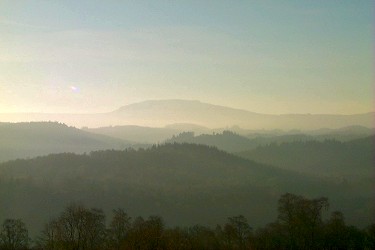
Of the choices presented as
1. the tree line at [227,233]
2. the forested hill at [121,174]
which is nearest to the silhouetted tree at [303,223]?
the tree line at [227,233]

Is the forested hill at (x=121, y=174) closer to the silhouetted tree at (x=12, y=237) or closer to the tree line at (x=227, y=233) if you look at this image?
the silhouetted tree at (x=12, y=237)

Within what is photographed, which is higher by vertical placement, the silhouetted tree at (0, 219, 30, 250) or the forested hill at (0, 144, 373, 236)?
the silhouetted tree at (0, 219, 30, 250)

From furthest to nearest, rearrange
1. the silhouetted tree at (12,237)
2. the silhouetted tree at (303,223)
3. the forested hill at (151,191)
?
the forested hill at (151,191) → the silhouetted tree at (303,223) → the silhouetted tree at (12,237)

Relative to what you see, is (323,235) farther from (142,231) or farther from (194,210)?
(194,210)

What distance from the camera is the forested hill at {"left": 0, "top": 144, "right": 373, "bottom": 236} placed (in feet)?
411

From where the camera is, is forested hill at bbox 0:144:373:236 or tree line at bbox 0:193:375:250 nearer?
tree line at bbox 0:193:375:250

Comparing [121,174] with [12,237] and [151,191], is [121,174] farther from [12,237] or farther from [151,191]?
[12,237]

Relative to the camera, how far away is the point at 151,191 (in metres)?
155

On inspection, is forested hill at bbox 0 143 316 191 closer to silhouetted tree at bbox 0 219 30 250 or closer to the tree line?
silhouetted tree at bbox 0 219 30 250

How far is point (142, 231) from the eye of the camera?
3216 cm

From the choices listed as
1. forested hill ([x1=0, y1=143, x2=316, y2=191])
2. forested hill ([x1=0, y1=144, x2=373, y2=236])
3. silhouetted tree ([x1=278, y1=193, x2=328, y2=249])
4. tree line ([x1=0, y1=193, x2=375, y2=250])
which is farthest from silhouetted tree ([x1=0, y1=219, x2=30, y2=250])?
forested hill ([x1=0, y1=143, x2=316, y2=191])

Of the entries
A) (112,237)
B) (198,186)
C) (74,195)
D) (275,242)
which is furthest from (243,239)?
(198,186)

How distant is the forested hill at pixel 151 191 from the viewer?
411 feet

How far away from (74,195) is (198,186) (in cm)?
5512
